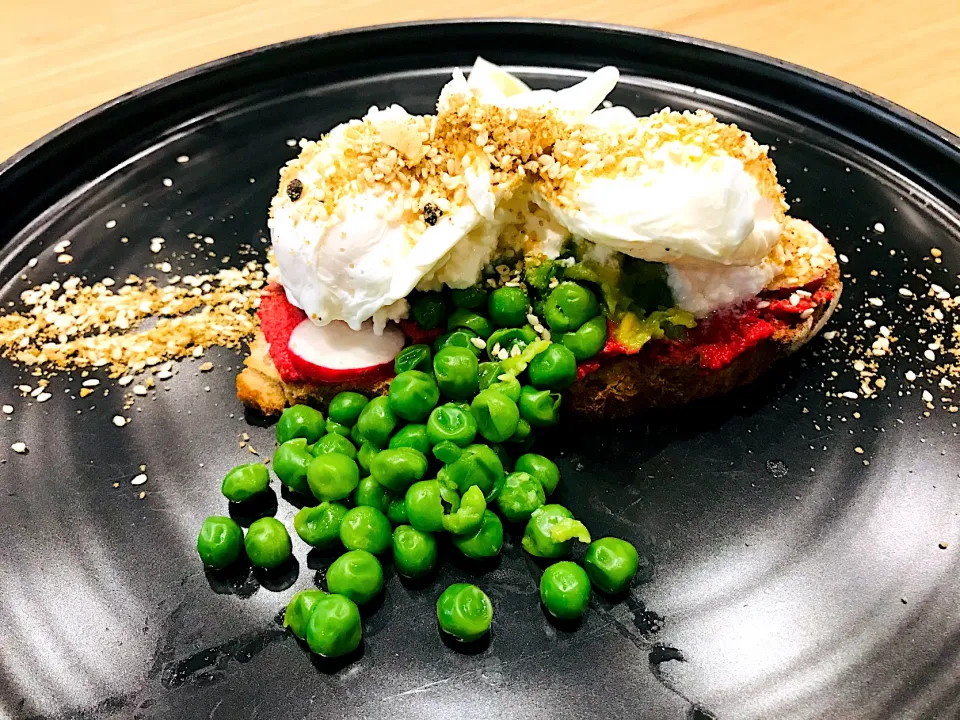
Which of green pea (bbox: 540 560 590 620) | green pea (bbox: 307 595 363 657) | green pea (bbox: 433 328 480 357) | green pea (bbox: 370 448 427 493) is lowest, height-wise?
green pea (bbox: 540 560 590 620)

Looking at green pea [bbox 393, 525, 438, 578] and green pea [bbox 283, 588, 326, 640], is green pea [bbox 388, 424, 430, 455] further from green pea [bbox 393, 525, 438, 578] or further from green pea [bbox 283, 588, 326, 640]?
green pea [bbox 283, 588, 326, 640]

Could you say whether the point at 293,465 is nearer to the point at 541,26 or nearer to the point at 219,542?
the point at 219,542

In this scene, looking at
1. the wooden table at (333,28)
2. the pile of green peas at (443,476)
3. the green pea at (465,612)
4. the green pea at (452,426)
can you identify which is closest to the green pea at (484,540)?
the pile of green peas at (443,476)

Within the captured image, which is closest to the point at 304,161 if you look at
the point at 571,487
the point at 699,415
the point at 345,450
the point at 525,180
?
the point at 525,180

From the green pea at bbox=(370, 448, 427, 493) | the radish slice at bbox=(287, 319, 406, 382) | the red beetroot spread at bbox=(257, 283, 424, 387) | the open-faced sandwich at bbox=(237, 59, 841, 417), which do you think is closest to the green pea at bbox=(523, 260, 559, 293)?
the open-faced sandwich at bbox=(237, 59, 841, 417)

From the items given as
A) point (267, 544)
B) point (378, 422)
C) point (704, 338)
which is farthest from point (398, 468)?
point (704, 338)

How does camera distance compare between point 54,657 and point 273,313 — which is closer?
point 54,657

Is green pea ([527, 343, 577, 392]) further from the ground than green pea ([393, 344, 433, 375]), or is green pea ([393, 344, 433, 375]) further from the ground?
green pea ([393, 344, 433, 375])

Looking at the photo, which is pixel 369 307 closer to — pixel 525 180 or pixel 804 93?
pixel 525 180
